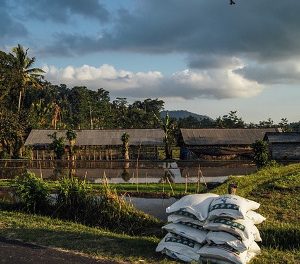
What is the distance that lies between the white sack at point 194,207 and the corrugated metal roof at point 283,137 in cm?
3420

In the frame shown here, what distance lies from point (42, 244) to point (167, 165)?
27.0m

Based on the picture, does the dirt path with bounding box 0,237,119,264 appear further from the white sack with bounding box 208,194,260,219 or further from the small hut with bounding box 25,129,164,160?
the small hut with bounding box 25,129,164,160

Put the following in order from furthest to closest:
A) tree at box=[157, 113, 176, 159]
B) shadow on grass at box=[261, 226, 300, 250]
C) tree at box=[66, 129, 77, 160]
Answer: tree at box=[157, 113, 176, 159] → tree at box=[66, 129, 77, 160] → shadow on grass at box=[261, 226, 300, 250]

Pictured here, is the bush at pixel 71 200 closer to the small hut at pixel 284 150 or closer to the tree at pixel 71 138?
the tree at pixel 71 138

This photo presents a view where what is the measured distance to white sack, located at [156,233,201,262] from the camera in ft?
24.2

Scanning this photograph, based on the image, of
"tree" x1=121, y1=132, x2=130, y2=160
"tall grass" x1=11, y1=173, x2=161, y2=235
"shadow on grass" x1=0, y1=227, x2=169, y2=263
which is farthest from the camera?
"tree" x1=121, y1=132, x2=130, y2=160

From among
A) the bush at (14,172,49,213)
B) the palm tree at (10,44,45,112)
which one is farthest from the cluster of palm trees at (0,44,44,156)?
the bush at (14,172,49,213)

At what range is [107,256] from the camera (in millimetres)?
7520

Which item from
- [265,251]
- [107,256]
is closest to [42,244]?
[107,256]

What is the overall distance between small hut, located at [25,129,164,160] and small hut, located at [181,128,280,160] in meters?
2.73

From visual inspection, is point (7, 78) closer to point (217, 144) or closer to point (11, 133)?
point (11, 133)

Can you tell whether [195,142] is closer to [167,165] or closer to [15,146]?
[167,165]

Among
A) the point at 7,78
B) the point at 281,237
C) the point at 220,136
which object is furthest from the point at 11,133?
the point at 281,237

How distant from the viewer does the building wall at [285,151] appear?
125ft
